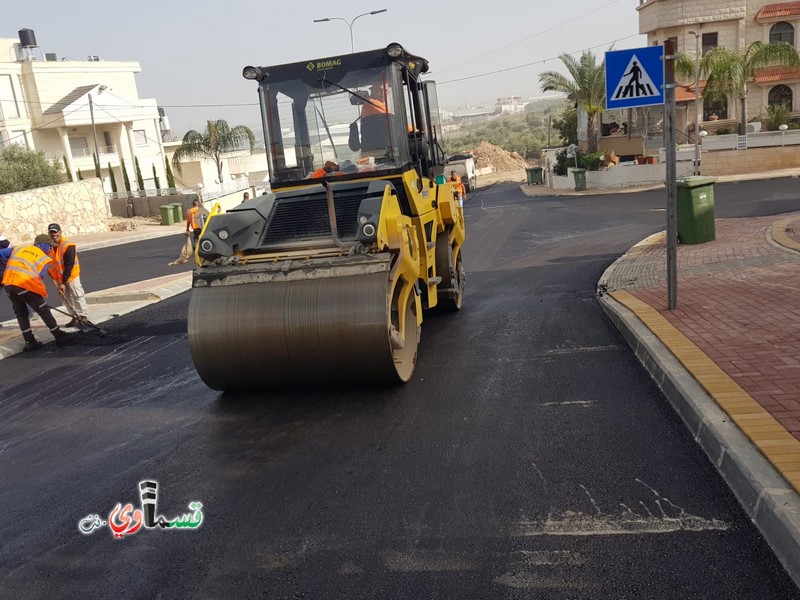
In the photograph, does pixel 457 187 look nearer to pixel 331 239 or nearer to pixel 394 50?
pixel 394 50

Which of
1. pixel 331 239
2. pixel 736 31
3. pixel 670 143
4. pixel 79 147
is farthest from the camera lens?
pixel 79 147

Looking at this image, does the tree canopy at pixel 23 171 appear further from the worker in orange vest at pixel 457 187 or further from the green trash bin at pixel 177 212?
the worker in orange vest at pixel 457 187

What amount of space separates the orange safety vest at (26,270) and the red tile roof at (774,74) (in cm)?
3538

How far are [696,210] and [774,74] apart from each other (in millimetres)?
28800

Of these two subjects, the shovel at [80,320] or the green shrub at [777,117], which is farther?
the green shrub at [777,117]

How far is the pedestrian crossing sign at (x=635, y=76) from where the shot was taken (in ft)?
22.1

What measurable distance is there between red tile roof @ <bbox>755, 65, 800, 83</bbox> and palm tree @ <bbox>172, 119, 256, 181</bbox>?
→ 1071 inches

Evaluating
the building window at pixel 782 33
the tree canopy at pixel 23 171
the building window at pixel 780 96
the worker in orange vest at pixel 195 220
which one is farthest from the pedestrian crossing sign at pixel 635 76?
the building window at pixel 782 33

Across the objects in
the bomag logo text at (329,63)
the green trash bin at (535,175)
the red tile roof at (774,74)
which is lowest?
the green trash bin at (535,175)

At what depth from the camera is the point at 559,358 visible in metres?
6.64

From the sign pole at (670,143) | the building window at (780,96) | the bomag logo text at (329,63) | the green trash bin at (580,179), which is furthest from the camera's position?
the building window at (780,96)

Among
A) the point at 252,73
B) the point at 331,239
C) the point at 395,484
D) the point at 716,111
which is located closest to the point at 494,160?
the point at 716,111

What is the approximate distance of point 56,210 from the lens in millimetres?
30547

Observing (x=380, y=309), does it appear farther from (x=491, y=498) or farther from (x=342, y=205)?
(x=491, y=498)
